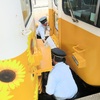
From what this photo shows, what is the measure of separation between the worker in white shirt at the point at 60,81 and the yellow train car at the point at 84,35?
0.18m

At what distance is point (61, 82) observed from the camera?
6.50 ft

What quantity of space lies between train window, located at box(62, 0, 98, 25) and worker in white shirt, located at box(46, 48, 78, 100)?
50 centimetres

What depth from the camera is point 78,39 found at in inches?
81.3

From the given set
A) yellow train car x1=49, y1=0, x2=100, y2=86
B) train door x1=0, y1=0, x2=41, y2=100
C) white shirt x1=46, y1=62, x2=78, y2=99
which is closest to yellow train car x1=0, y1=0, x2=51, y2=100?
train door x1=0, y1=0, x2=41, y2=100

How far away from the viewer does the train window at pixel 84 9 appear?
1.69 metres

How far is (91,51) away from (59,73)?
431mm

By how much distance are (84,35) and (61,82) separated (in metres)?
0.61

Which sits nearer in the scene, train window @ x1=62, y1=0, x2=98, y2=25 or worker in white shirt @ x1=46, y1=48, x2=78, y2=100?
train window @ x1=62, y1=0, x2=98, y2=25

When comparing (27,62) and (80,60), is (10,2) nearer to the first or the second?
(27,62)

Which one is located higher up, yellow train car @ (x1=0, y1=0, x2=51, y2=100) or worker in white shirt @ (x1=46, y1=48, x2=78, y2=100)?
yellow train car @ (x1=0, y1=0, x2=51, y2=100)

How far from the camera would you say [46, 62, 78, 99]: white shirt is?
188 centimetres

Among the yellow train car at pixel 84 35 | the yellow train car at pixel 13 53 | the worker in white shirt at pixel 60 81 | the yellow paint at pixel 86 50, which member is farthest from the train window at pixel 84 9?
the yellow train car at pixel 13 53

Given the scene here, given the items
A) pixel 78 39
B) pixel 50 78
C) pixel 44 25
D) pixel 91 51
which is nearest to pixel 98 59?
pixel 91 51

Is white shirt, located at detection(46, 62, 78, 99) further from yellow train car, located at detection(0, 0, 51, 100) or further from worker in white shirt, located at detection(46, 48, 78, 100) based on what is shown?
yellow train car, located at detection(0, 0, 51, 100)
